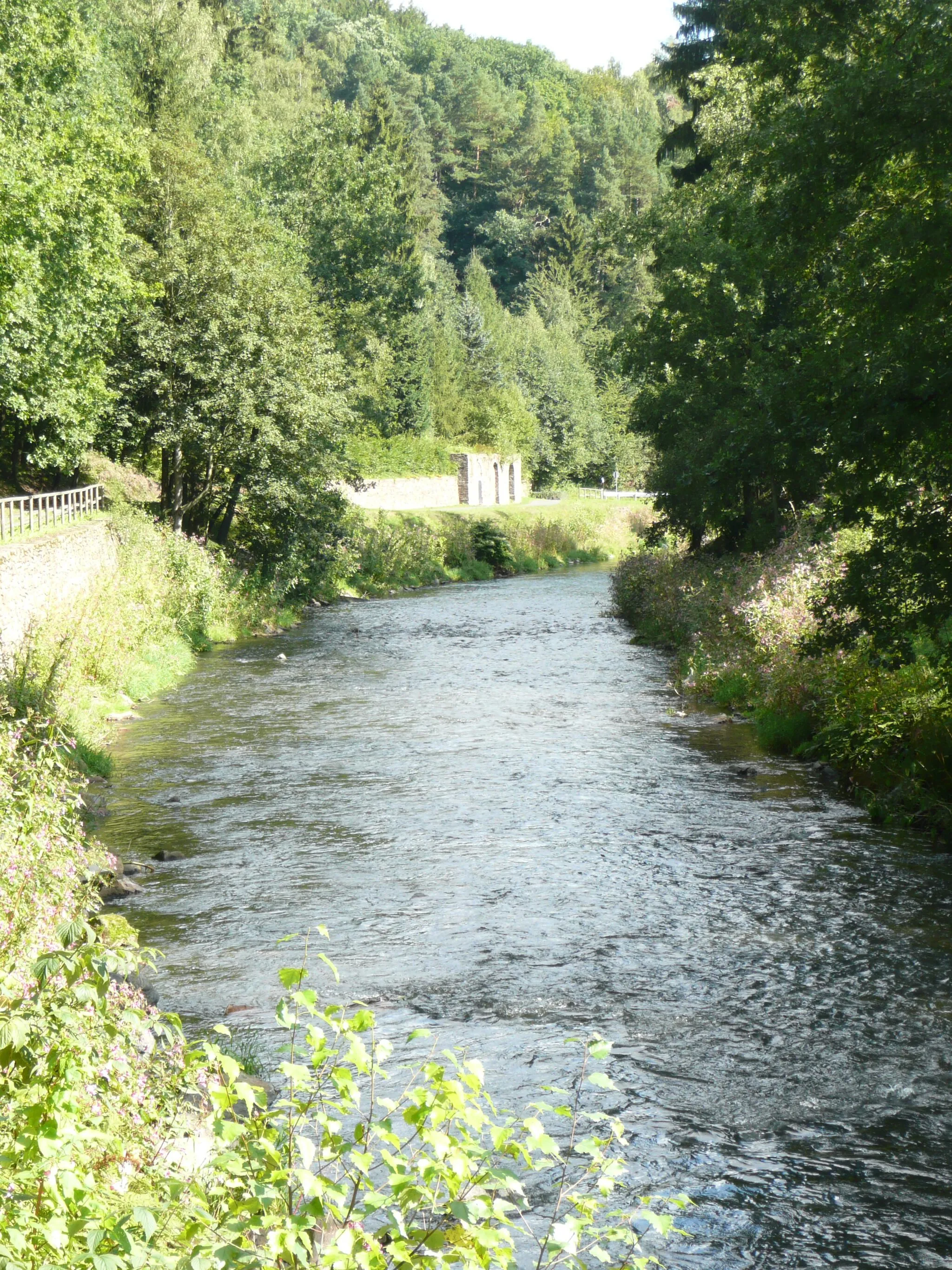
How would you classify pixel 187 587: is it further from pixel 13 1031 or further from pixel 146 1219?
pixel 146 1219

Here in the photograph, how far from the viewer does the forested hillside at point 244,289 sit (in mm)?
29516

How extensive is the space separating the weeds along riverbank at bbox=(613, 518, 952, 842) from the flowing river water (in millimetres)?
553

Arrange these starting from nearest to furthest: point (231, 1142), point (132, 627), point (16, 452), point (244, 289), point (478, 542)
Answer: point (231, 1142) < point (132, 627) < point (244, 289) < point (16, 452) < point (478, 542)

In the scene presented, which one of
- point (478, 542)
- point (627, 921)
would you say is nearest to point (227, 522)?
point (478, 542)

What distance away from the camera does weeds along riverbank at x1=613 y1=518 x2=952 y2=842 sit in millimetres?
12922

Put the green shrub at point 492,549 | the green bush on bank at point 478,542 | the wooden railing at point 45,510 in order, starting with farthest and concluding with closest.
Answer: the green shrub at point 492,549, the green bush on bank at point 478,542, the wooden railing at point 45,510

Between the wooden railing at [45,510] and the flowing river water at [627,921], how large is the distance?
268 inches

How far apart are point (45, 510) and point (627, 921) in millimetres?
19801

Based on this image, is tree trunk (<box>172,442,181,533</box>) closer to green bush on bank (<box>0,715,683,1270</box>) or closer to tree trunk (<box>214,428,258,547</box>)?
tree trunk (<box>214,428,258,547</box>)

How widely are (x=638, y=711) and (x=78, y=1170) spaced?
15836 mm

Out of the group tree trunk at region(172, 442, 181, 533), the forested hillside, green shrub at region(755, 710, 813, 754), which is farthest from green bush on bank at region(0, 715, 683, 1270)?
tree trunk at region(172, 442, 181, 533)

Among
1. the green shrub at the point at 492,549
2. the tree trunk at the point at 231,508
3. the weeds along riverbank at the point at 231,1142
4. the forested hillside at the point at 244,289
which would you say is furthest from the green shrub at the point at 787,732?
the green shrub at the point at 492,549

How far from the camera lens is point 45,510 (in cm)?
2620

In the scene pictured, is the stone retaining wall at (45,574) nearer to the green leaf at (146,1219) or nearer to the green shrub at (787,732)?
the green shrub at (787,732)
